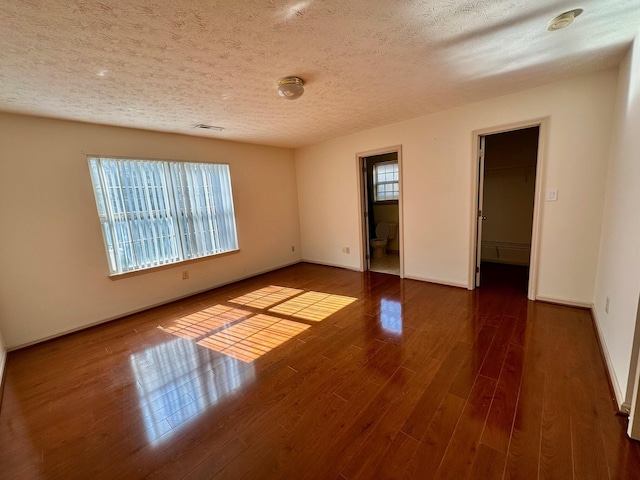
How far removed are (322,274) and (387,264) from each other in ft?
4.36

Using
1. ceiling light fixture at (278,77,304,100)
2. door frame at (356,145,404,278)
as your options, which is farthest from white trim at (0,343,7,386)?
door frame at (356,145,404,278)

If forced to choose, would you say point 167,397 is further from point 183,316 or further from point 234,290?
point 234,290

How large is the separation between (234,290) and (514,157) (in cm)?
508

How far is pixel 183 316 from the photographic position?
10.8 feet

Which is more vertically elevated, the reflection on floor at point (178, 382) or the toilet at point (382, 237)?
the toilet at point (382, 237)

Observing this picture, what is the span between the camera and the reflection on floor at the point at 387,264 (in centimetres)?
467

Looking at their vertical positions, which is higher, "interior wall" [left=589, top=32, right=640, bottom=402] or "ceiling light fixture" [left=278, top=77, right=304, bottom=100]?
"ceiling light fixture" [left=278, top=77, right=304, bottom=100]

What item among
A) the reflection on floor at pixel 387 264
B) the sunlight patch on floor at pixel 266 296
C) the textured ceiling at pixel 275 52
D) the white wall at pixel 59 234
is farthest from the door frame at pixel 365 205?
the white wall at pixel 59 234

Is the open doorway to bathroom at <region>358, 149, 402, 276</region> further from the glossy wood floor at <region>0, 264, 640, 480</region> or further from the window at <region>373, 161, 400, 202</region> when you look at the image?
the glossy wood floor at <region>0, 264, 640, 480</region>

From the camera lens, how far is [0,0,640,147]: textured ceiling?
56.5 inches

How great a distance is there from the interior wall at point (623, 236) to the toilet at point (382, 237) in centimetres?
343

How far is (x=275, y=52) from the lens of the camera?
5.97 ft

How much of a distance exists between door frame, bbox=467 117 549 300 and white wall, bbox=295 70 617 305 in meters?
0.04

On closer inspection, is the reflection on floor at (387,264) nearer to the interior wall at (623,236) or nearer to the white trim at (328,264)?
the white trim at (328,264)
